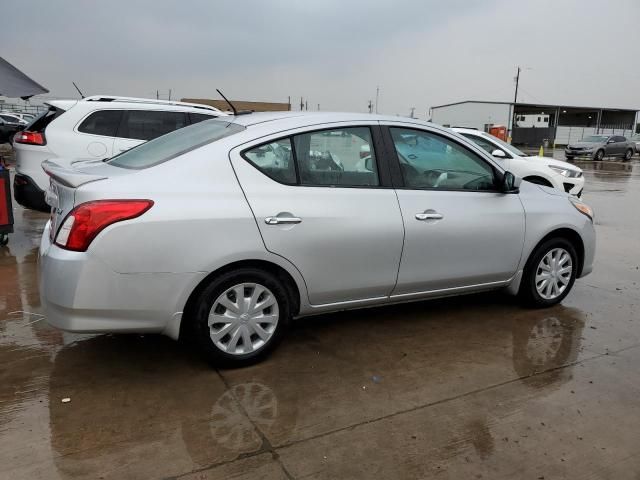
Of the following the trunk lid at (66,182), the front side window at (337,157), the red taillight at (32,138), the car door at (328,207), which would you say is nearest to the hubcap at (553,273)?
the car door at (328,207)

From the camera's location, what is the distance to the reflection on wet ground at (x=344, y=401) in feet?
8.27

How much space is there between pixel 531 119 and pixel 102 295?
6407 cm

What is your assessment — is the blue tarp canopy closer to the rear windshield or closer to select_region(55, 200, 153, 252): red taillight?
the rear windshield

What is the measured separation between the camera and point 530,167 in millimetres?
9938

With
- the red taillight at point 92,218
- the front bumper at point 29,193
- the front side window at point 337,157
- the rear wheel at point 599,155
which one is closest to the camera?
the red taillight at point 92,218

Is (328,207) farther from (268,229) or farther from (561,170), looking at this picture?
(561,170)

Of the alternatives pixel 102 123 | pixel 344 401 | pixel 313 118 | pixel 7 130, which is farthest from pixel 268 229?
pixel 7 130

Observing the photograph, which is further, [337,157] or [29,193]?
[29,193]

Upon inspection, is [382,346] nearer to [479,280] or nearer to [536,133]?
[479,280]

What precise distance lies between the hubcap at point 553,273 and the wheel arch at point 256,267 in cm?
225

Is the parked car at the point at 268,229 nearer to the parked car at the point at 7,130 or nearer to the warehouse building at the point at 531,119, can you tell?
the parked car at the point at 7,130

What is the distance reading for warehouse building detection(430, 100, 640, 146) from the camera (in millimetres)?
53031

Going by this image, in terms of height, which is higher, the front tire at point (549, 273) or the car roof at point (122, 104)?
the car roof at point (122, 104)

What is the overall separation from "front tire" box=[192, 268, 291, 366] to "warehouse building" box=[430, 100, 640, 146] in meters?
48.5
